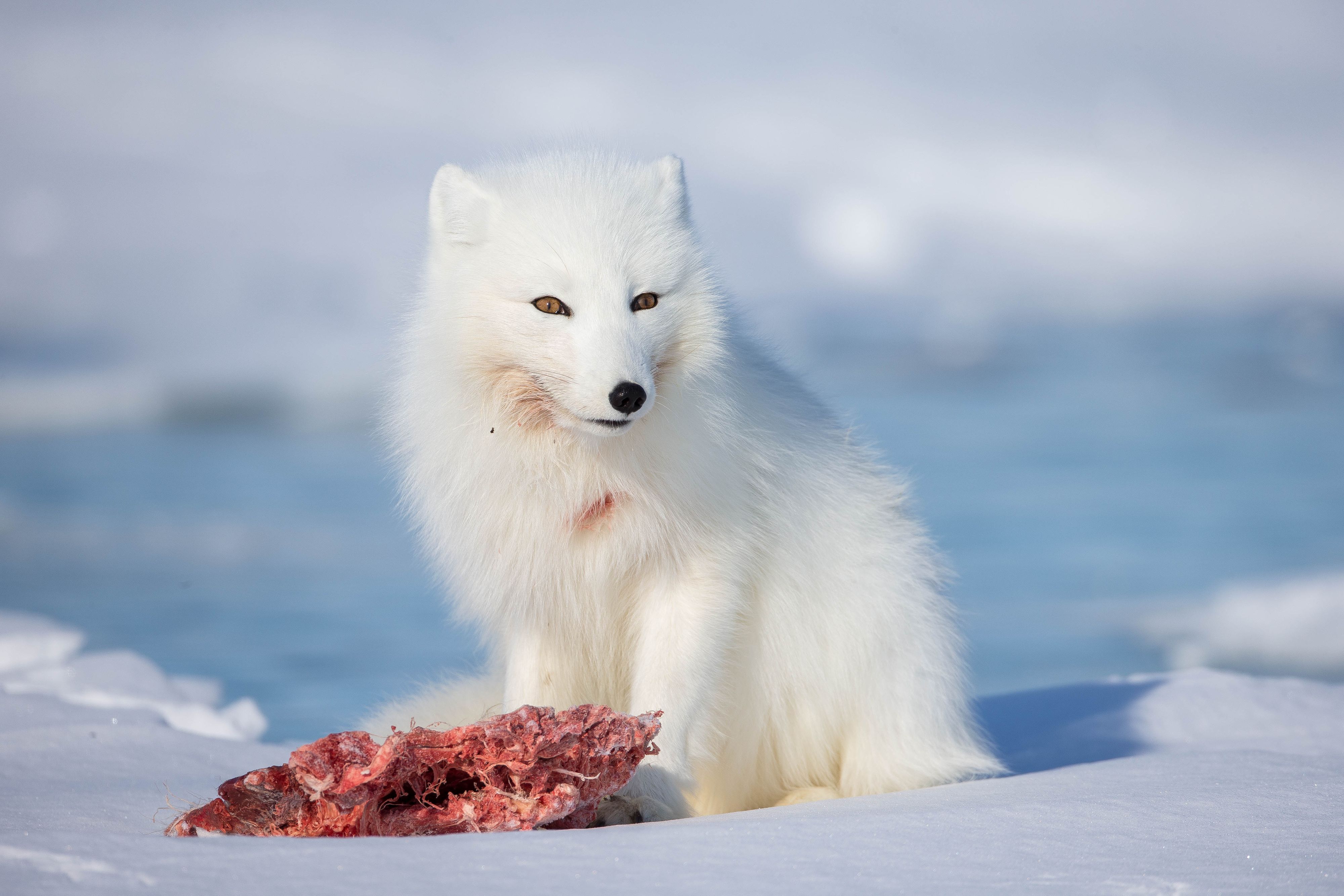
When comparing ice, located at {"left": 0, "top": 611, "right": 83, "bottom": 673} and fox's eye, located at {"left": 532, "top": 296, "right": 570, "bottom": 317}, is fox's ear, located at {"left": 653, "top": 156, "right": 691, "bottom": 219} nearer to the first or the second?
fox's eye, located at {"left": 532, "top": 296, "right": 570, "bottom": 317}

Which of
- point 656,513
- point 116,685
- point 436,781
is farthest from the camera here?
point 116,685

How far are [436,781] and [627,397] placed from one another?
2.48 feet

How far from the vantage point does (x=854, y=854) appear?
65.6 inches

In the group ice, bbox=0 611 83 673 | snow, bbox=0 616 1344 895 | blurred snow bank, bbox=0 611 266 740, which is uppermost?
ice, bbox=0 611 83 673

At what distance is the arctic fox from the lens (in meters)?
2.30

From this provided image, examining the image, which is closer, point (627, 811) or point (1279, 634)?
point (627, 811)

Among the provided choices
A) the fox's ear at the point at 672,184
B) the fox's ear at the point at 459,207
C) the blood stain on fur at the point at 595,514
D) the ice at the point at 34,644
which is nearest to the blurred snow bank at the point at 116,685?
the ice at the point at 34,644

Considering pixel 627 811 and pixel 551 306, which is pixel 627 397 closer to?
pixel 551 306

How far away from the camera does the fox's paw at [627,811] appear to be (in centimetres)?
221

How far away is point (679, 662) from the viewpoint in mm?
2428

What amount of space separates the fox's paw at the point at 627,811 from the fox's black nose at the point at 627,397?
29.6 inches

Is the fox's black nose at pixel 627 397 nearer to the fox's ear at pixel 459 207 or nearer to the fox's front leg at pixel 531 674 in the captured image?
the fox's ear at pixel 459 207

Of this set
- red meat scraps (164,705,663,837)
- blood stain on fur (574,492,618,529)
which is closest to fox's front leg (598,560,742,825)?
blood stain on fur (574,492,618,529)

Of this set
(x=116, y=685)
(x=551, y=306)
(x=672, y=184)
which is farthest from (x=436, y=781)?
(x=116, y=685)
